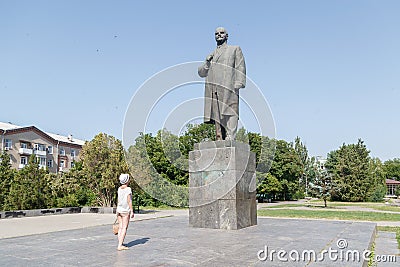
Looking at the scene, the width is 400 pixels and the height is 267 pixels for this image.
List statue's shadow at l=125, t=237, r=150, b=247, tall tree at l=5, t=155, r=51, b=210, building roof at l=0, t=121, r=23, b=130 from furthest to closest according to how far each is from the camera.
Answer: building roof at l=0, t=121, r=23, b=130 < tall tree at l=5, t=155, r=51, b=210 < statue's shadow at l=125, t=237, r=150, b=247

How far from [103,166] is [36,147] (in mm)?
31239

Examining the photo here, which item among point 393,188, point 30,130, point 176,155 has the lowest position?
point 393,188

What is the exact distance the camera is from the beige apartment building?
1665 inches

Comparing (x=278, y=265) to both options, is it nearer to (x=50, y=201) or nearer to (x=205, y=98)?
(x=205, y=98)

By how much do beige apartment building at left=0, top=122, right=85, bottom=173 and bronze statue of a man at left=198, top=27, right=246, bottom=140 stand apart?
1352 inches

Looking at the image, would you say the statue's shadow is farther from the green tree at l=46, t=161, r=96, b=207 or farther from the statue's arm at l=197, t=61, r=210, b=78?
the green tree at l=46, t=161, r=96, b=207

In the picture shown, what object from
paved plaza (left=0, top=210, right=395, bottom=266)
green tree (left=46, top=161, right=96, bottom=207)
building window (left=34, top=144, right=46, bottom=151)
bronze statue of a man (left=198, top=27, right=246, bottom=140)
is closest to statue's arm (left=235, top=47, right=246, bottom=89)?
bronze statue of a man (left=198, top=27, right=246, bottom=140)

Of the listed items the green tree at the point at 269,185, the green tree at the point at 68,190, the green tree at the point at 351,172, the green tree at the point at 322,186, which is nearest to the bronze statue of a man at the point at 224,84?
the green tree at the point at 68,190

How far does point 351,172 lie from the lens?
49000 mm

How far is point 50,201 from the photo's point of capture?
17297 millimetres

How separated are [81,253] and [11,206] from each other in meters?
12.6

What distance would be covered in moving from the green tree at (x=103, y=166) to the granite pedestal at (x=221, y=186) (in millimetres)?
10677

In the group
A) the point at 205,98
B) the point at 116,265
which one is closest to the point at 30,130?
the point at 205,98

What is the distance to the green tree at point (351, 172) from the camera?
156 ft
